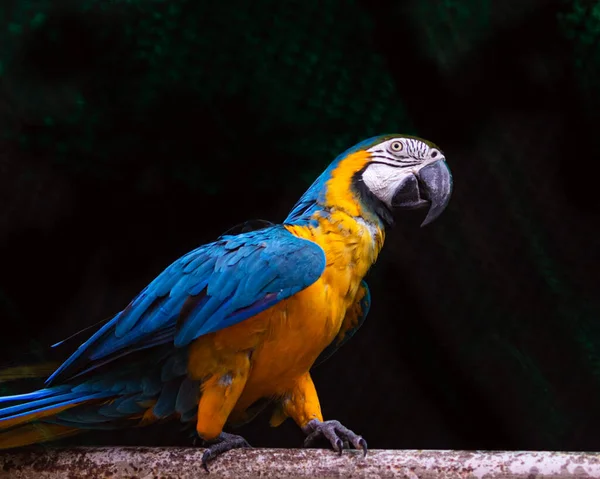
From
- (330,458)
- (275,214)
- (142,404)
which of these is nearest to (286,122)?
(275,214)

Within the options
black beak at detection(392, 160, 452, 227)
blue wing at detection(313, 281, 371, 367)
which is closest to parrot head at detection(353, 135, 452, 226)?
black beak at detection(392, 160, 452, 227)

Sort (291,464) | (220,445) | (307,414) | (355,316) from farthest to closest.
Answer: (355,316) < (307,414) < (220,445) < (291,464)

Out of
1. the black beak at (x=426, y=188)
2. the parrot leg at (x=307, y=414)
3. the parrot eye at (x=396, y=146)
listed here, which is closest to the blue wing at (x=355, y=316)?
the parrot leg at (x=307, y=414)

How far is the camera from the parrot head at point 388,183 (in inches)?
76.7

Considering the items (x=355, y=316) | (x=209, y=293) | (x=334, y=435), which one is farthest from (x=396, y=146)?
(x=334, y=435)

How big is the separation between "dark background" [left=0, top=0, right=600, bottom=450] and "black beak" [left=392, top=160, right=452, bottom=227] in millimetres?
606

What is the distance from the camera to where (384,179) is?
196 centimetres

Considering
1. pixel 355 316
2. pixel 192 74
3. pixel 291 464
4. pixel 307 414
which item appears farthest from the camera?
pixel 192 74

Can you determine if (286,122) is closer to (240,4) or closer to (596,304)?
(240,4)

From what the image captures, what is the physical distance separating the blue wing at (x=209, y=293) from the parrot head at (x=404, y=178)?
29 cm

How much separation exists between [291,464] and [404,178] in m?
0.81

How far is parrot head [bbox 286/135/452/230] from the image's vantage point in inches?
76.7

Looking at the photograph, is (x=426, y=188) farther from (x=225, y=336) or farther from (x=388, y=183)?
(x=225, y=336)

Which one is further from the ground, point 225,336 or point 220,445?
point 225,336
